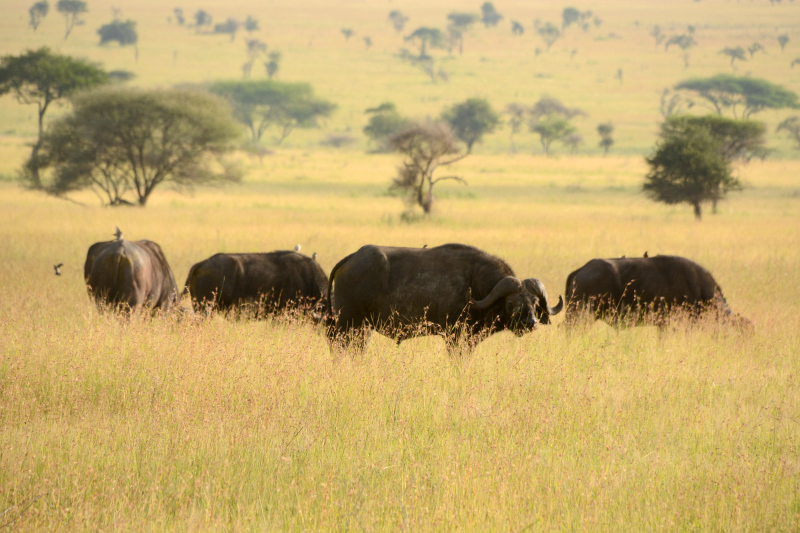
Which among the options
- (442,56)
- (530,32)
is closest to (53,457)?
(442,56)

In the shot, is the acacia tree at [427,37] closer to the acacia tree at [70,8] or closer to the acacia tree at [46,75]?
the acacia tree at [70,8]

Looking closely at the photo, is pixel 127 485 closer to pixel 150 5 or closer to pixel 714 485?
pixel 714 485

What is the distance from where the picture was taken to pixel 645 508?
4.48m

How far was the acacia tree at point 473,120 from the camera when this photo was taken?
63.8 m

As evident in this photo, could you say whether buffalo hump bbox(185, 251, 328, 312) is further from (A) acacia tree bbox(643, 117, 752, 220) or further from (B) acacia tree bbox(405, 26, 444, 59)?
(B) acacia tree bbox(405, 26, 444, 59)

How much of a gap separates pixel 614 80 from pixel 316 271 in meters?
103

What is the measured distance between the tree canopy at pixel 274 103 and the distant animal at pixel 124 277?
65.8 metres

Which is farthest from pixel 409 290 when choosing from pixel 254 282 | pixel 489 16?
pixel 489 16

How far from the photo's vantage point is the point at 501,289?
266 inches

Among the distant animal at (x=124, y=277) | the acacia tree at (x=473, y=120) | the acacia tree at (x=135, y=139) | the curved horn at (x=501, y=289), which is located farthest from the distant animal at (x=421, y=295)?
the acacia tree at (x=473, y=120)

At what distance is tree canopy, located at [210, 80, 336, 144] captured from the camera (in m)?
74.3

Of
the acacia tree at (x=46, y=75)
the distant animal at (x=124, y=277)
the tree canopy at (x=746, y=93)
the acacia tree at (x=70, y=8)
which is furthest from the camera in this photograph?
the acacia tree at (x=70, y=8)

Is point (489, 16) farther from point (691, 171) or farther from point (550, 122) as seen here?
point (691, 171)

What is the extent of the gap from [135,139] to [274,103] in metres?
47.4
